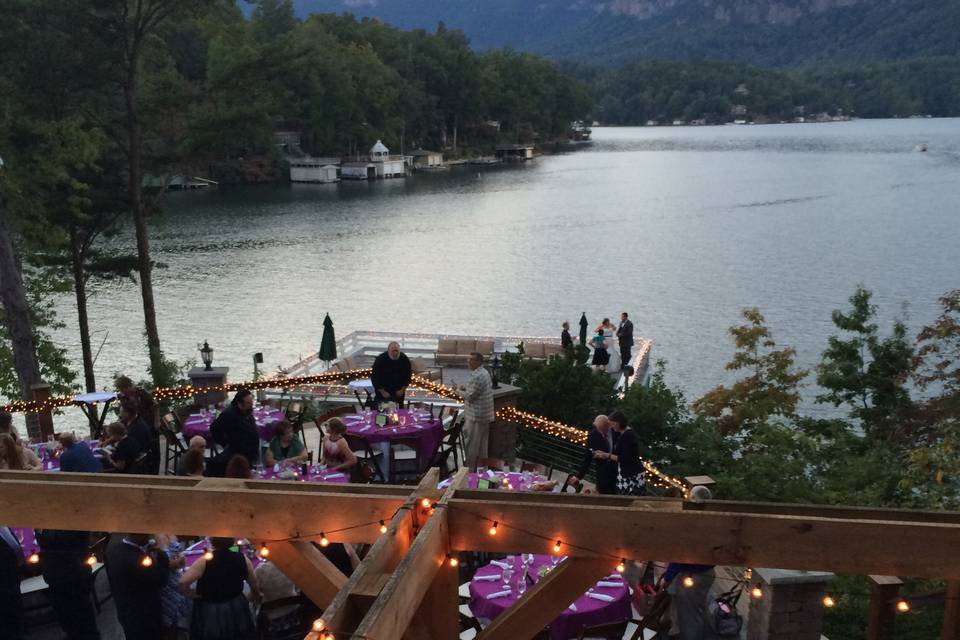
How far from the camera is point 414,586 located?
3.50 metres

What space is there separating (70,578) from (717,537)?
15.1 feet

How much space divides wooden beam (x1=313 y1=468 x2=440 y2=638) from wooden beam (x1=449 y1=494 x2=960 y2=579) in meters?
0.21

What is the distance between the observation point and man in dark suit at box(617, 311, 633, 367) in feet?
77.3

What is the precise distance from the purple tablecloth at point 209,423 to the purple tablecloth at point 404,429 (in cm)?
92

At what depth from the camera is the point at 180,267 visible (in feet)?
157

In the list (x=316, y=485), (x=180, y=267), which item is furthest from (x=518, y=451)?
(x=180, y=267)

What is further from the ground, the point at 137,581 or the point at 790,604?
the point at 137,581

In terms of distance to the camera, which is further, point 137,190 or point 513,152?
point 513,152

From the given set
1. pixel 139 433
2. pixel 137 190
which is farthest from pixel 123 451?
pixel 137 190

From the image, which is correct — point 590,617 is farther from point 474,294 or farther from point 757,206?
point 757,206

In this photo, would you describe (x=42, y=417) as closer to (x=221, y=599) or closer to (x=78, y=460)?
(x=78, y=460)

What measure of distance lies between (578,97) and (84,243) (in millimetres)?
136395

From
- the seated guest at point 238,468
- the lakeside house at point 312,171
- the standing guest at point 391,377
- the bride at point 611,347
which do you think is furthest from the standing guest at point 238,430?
the lakeside house at point 312,171

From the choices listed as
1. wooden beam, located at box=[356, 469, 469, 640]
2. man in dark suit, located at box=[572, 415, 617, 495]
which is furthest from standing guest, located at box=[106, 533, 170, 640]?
man in dark suit, located at box=[572, 415, 617, 495]
